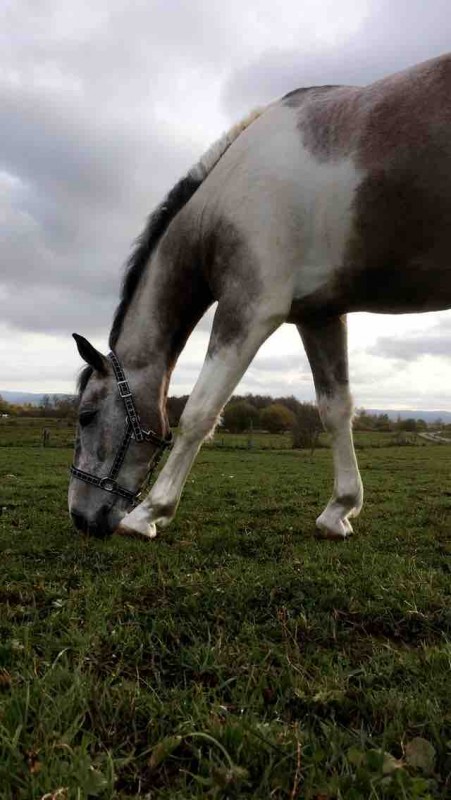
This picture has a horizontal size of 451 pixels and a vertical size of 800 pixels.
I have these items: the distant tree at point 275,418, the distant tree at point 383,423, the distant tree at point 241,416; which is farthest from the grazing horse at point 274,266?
the distant tree at point 383,423

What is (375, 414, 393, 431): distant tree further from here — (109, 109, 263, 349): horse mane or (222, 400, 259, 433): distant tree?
(109, 109, 263, 349): horse mane

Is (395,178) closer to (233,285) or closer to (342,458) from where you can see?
(233,285)

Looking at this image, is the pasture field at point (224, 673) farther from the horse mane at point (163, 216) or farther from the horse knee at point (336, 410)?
the horse mane at point (163, 216)

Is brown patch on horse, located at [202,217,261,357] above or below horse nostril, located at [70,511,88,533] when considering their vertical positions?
above

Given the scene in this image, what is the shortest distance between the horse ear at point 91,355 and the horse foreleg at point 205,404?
2.93 ft

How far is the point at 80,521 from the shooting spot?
4.35 m

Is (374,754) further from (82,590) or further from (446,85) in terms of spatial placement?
(446,85)

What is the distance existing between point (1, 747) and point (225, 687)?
706 millimetres

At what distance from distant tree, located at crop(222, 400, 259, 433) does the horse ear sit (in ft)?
119

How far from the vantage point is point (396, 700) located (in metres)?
1.70

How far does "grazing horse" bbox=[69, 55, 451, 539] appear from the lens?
361 cm

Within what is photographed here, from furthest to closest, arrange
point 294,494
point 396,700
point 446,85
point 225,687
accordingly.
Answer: point 294,494 → point 446,85 → point 225,687 → point 396,700

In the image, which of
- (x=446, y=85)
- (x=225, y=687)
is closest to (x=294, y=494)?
(x=446, y=85)

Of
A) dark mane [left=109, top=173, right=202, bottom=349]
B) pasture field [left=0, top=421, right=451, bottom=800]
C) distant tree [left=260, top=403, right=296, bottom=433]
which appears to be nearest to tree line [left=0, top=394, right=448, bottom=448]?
distant tree [left=260, top=403, right=296, bottom=433]
